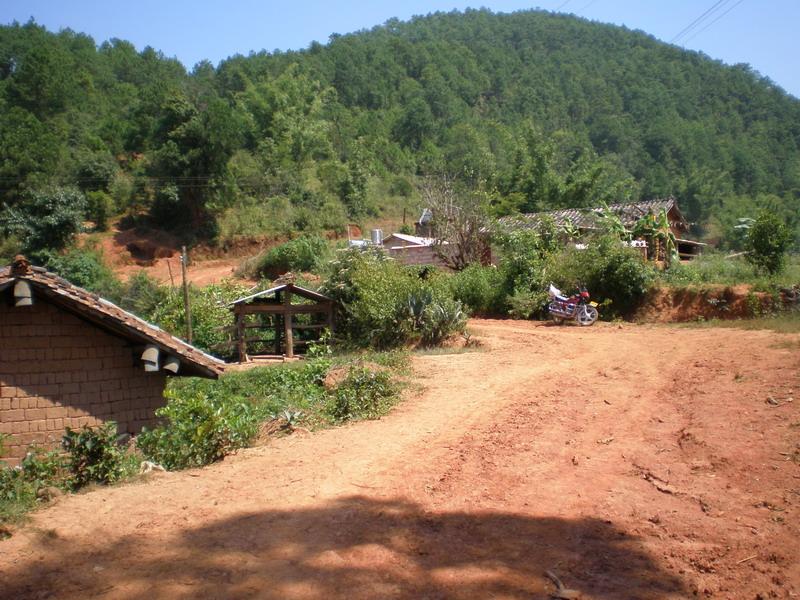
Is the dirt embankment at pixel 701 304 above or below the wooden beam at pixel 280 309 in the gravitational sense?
below

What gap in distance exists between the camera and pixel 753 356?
43.9ft


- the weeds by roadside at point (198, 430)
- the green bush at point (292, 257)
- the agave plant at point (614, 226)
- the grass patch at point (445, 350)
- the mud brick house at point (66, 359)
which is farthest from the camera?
the green bush at point (292, 257)

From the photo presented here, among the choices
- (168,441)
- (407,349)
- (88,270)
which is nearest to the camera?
(168,441)

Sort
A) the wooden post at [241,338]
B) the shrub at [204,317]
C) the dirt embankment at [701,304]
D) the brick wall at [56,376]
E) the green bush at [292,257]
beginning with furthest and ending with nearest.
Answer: the green bush at [292,257] < the shrub at [204,317] < the wooden post at [241,338] < the dirt embankment at [701,304] < the brick wall at [56,376]

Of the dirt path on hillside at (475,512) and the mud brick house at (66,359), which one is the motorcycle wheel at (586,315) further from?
the mud brick house at (66,359)

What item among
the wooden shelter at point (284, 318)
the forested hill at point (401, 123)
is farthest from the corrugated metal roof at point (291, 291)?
the forested hill at point (401, 123)

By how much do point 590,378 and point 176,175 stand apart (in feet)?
109

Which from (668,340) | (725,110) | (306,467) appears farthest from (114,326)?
(725,110)

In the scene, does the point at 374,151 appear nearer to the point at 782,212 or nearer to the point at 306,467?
the point at 782,212

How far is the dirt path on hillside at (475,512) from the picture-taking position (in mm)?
5270

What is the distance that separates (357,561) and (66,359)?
6938 mm

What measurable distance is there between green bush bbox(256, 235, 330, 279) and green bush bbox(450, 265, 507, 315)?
9.89m

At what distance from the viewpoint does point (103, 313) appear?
10055 mm

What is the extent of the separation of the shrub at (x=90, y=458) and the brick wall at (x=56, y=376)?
2.70 metres
